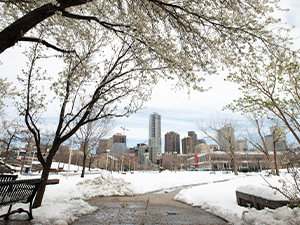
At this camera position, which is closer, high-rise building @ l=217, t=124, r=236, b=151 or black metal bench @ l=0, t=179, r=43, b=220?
black metal bench @ l=0, t=179, r=43, b=220

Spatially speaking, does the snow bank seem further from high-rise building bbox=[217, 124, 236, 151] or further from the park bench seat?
high-rise building bbox=[217, 124, 236, 151]

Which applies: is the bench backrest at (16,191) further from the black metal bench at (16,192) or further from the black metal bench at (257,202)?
the black metal bench at (257,202)

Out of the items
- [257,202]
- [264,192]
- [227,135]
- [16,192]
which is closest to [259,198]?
[257,202]

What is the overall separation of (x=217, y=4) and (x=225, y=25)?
610 millimetres

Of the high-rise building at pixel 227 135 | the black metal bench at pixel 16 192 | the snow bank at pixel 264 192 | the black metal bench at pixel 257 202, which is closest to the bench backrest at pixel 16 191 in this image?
the black metal bench at pixel 16 192

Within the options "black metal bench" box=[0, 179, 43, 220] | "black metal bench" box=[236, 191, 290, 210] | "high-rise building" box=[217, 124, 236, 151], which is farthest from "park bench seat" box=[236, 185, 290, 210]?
"high-rise building" box=[217, 124, 236, 151]

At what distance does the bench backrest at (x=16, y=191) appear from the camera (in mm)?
3381

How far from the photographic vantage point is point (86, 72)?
645 centimetres

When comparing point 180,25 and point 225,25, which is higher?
point 180,25

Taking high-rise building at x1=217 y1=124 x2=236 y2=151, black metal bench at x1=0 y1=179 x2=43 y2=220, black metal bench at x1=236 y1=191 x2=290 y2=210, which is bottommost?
black metal bench at x1=236 y1=191 x2=290 y2=210

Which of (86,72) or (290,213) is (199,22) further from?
(290,213)

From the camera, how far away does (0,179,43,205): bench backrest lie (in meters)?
3.38

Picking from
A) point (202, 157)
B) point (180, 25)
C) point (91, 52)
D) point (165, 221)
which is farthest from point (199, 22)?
point (202, 157)

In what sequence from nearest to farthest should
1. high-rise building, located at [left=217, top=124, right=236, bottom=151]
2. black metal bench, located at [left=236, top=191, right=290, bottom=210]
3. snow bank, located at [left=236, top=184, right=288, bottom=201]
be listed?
1. black metal bench, located at [left=236, top=191, right=290, bottom=210]
2. snow bank, located at [left=236, top=184, right=288, bottom=201]
3. high-rise building, located at [left=217, top=124, right=236, bottom=151]
